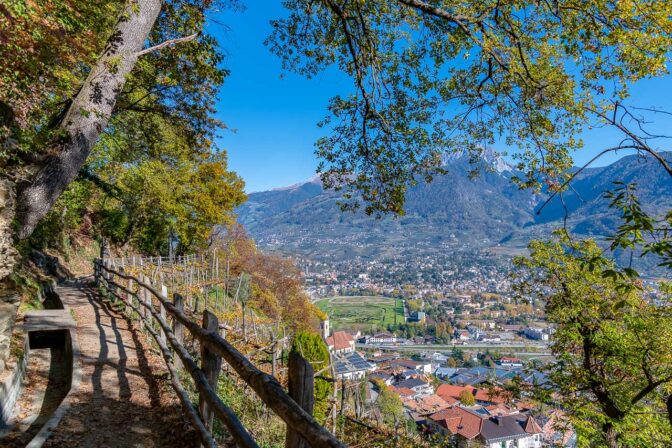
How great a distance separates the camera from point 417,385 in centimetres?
4812

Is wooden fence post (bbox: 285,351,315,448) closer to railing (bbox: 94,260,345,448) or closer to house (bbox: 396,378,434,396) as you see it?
railing (bbox: 94,260,345,448)

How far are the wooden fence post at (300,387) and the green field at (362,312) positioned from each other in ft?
239

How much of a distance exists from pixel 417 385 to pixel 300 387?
51.5m

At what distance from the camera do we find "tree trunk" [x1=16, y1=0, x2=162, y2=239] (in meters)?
4.62

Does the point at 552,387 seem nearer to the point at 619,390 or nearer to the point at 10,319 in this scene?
the point at 619,390

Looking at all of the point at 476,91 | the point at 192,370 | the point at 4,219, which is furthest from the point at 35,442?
the point at 476,91

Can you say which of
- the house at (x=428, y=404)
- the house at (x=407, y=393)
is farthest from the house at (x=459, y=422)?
the house at (x=407, y=393)

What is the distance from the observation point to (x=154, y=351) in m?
6.59

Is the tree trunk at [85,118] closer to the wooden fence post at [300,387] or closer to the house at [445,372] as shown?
the wooden fence post at [300,387]

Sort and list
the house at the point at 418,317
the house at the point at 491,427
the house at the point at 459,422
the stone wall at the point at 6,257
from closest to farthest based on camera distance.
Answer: the stone wall at the point at 6,257, the house at the point at 459,422, the house at the point at 491,427, the house at the point at 418,317

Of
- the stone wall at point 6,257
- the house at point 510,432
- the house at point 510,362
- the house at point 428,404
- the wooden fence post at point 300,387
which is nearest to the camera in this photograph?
the wooden fence post at point 300,387

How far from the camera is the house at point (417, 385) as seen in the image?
47.4 m

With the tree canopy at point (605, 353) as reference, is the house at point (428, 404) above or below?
below

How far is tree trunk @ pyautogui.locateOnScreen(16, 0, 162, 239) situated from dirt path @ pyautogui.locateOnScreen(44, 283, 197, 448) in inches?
87.9
